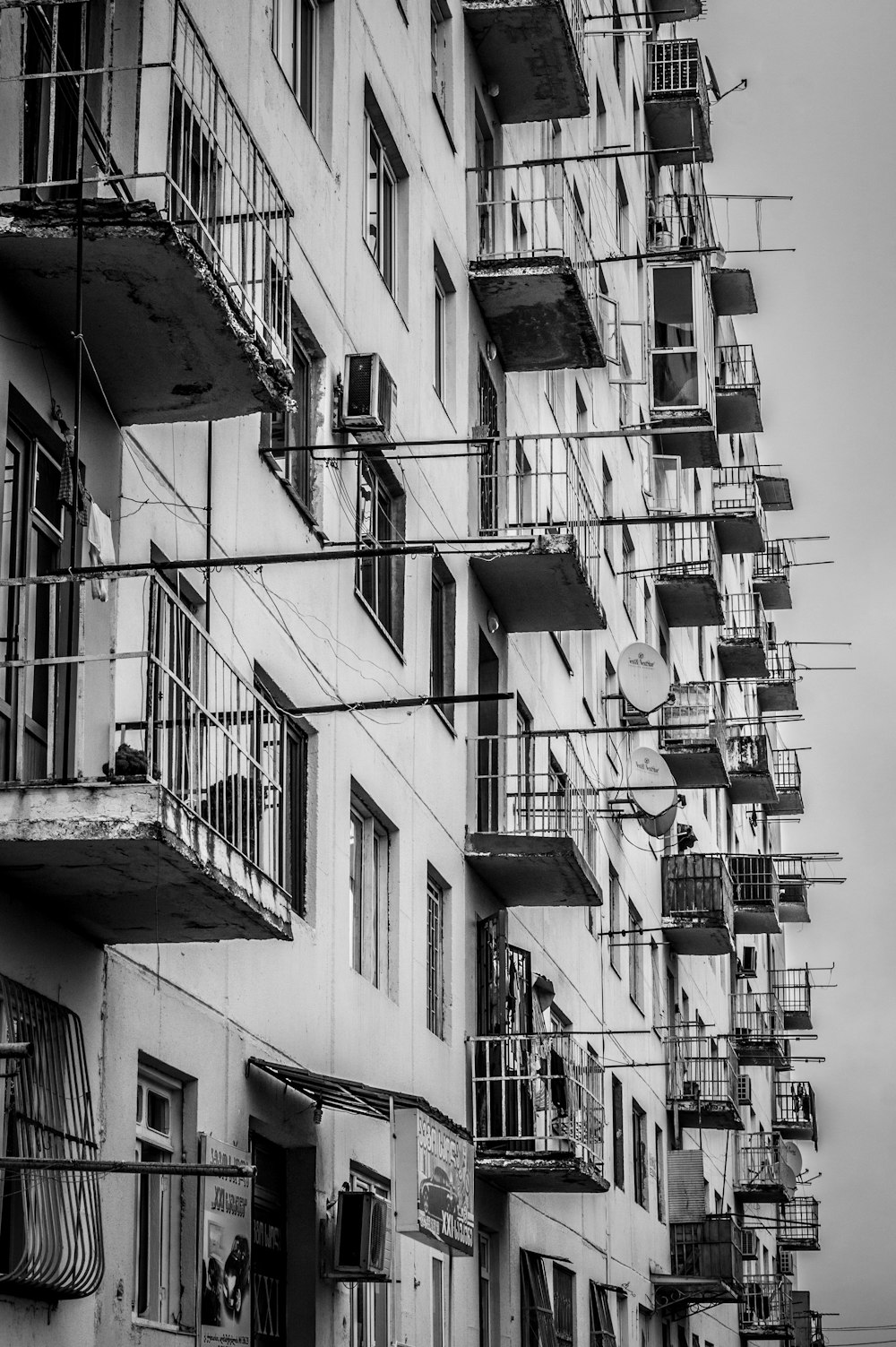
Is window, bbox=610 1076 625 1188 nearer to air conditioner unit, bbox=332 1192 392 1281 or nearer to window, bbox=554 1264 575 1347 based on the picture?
window, bbox=554 1264 575 1347

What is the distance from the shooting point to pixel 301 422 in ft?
58.2

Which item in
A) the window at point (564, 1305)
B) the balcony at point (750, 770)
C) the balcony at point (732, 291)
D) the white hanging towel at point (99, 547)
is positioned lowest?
the window at point (564, 1305)

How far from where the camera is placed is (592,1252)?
97.8ft

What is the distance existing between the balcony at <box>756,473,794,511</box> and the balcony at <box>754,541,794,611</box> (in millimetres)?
1120

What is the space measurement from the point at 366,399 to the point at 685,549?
87.2 feet

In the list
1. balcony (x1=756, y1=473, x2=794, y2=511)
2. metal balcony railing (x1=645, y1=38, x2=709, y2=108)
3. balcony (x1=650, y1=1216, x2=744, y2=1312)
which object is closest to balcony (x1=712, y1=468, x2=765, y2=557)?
balcony (x1=756, y1=473, x2=794, y2=511)

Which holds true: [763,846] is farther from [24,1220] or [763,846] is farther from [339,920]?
[24,1220]

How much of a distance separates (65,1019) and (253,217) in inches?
220

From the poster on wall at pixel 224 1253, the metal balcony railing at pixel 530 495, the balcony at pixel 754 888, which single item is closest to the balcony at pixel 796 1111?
the balcony at pixel 754 888

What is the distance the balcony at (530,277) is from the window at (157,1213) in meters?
12.9

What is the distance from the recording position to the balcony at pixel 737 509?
50781 millimetres

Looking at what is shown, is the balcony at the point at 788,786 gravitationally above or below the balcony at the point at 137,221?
above

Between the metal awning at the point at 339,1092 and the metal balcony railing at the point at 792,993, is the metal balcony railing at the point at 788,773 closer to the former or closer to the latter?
the metal balcony railing at the point at 792,993

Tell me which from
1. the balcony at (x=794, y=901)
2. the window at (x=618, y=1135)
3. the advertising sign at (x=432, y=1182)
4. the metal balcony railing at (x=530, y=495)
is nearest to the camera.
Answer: the advertising sign at (x=432, y=1182)
